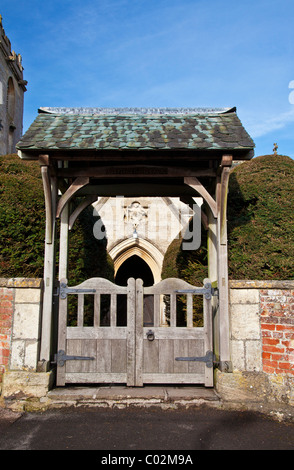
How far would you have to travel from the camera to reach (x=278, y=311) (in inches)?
180

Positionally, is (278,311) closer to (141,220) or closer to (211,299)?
(211,299)

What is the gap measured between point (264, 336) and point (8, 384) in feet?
10.7

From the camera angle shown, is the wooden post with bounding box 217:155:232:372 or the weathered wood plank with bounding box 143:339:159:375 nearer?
the wooden post with bounding box 217:155:232:372

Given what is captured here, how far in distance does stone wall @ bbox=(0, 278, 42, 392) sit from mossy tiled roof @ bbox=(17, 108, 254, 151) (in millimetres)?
1799

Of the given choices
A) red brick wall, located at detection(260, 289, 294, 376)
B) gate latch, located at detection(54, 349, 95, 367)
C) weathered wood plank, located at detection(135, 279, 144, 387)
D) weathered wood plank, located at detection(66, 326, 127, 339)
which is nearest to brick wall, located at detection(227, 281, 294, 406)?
red brick wall, located at detection(260, 289, 294, 376)

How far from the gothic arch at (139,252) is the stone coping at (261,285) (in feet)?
28.6

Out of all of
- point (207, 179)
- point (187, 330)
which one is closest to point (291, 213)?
point (207, 179)

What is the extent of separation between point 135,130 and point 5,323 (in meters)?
3.13

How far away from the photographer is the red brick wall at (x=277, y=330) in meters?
4.46

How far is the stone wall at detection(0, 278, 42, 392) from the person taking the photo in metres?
4.60

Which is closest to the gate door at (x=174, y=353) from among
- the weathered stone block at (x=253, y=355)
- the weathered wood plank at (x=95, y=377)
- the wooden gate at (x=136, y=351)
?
the wooden gate at (x=136, y=351)

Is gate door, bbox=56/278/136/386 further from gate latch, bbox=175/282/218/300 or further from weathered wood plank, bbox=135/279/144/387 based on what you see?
gate latch, bbox=175/282/218/300

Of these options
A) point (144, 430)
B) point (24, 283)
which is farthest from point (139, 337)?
point (24, 283)

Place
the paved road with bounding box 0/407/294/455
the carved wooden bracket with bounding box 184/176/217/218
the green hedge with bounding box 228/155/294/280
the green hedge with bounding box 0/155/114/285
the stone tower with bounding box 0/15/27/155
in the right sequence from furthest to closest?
1. the stone tower with bounding box 0/15/27/155
2. the green hedge with bounding box 0/155/114/285
3. the green hedge with bounding box 228/155/294/280
4. the carved wooden bracket with bounding box 184/176/217/218
5. the paved road with bounding box 0/407/294/455
